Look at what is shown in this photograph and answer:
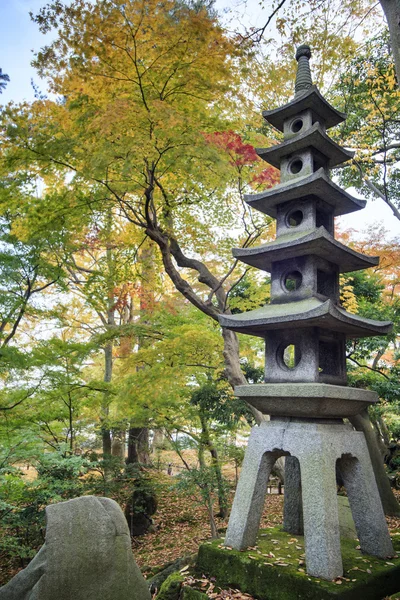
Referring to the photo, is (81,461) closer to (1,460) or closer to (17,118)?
(1,460)

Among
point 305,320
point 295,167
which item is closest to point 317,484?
point 305,320

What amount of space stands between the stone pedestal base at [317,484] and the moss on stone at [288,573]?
0.54 feet

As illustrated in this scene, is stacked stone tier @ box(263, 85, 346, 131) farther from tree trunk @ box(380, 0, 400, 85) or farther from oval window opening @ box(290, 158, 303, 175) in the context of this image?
tree trunk @ box(380, 0, 400, 85)

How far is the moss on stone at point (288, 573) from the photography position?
12.5 feet

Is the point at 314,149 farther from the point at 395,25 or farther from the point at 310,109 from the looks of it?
the point at 395,25

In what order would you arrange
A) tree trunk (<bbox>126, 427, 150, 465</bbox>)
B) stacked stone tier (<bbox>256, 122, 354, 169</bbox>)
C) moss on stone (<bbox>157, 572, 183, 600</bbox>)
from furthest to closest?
tree trunk (<bbox>126, 427, 150, 465</bbox>) < stacked stone tier (<bbox>256, 122, 354, 169</bbox>) < moss on stone (<bbox>157, 572, 183, 600</bbox>)

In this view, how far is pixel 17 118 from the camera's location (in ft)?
22.4

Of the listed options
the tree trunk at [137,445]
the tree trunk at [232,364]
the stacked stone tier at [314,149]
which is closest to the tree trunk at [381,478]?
the tree trunk at [232,364]

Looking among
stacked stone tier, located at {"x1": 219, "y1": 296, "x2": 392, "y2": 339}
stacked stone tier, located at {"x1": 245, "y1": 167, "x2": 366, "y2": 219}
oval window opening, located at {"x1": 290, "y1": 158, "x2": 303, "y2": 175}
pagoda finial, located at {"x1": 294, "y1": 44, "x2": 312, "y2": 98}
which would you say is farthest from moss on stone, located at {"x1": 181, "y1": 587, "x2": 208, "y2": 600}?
pagoda finial, located at {"x1": 294, "y1": 44, "x2": 312, "y2": 98}

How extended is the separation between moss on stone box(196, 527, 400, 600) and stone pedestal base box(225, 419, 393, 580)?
0.54 feet

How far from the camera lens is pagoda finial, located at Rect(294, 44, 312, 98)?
6070 mm

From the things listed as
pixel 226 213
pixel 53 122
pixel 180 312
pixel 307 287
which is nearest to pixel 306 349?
pixel 307 287

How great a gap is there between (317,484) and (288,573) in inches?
35.5

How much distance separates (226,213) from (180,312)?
336cm
